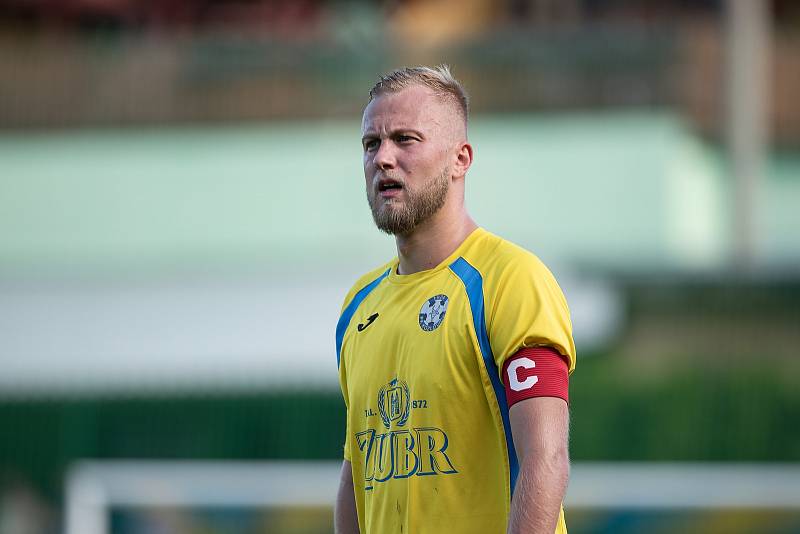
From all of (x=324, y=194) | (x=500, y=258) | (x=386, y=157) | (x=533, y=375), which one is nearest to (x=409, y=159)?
(x=386, y=157)

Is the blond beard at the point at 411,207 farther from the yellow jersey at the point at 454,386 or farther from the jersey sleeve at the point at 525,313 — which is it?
the jersey sleeve at the point at 525,313

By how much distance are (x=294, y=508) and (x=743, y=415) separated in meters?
4.27

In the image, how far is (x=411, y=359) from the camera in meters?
3.37

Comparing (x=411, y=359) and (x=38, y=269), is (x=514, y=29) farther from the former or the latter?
(x=411, y=359)

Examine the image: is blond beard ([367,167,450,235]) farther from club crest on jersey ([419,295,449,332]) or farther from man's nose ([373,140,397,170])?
club crest on jersey ([419,295,449,332])

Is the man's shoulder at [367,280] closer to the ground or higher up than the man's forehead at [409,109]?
closer to the ground

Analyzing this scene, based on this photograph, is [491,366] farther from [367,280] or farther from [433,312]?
[367,280]

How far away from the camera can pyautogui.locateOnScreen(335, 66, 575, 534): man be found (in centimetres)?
312

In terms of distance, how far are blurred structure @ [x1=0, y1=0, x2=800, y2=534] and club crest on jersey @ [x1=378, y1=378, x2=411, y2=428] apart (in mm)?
8096

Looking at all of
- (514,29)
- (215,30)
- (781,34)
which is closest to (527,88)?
(514,29)

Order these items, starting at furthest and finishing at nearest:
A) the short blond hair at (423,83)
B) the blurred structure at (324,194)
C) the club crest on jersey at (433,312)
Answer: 1. the blurred structure at (324,194)
2. the short blond hair at (423,83)
3. the club crest on jersey at (433,312)

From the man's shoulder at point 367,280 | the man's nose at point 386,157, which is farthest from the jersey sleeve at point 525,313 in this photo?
the man's shoulder at point 367,280

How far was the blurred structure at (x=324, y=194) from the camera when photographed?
1270 centimetres

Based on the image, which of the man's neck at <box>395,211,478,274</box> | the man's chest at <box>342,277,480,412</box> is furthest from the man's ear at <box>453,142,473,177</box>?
the man's chest at <box>342,277,480,412</box>
